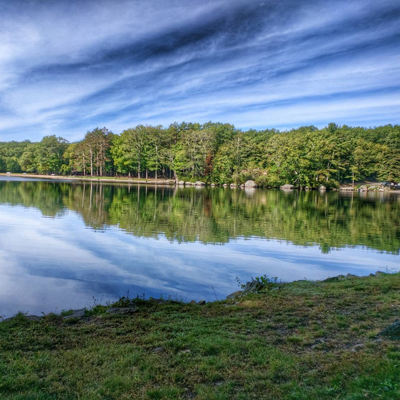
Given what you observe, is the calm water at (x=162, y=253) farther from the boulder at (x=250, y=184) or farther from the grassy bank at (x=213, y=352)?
the boulder at (x=250, y=184)

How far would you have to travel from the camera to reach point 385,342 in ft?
17.1

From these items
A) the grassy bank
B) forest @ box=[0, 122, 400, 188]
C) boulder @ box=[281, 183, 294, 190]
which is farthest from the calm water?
forest @ box=[0, 122, 400, 188]

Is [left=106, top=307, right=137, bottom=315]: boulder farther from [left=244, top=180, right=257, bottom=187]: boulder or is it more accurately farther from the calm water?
[left=244, top=180, right=257, bottom=187]: boulder

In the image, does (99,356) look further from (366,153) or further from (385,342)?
(366,153)

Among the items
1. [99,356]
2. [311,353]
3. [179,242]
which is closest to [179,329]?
[99,356]

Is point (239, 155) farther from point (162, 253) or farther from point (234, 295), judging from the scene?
point (234, 295)

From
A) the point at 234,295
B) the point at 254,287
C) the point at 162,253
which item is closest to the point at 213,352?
the point at 234,295

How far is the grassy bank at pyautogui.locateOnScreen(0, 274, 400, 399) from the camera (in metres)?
4.12

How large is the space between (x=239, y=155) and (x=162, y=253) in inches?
2926

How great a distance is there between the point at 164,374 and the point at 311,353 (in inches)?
93.6

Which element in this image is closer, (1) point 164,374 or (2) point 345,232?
(1) point 164,374

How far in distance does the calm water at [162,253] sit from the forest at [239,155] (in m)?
57.4

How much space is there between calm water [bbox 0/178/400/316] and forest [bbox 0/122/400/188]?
57.4m

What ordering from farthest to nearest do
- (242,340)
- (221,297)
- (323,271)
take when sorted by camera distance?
1. (323,271)
2. (221,297)
3. (242,340)
